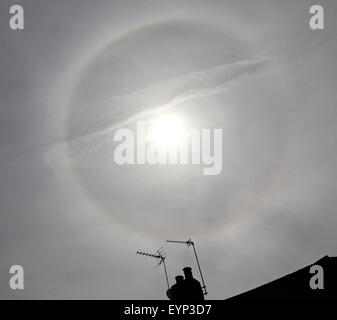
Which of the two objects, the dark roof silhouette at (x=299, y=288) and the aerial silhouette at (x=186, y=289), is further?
the aerial silhouette at (x=186, y=289)

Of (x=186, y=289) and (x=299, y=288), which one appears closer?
(x=299, y=288)

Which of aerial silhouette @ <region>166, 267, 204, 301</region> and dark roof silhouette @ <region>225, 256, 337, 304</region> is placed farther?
aerial silhouette @ <region>166, 267, 204, 301</region>

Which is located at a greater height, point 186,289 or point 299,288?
point 186,289
